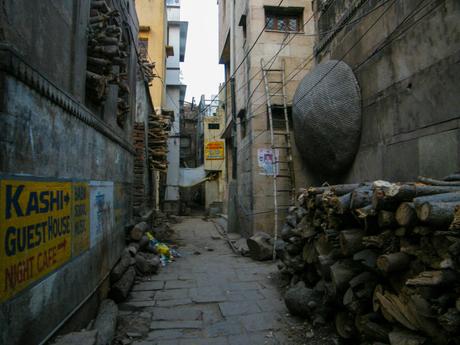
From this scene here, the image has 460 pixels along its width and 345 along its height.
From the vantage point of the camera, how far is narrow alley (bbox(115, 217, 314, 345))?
14.9ft

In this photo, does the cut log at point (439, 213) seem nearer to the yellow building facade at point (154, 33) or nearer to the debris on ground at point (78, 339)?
the debris on ground at point (78, 339)

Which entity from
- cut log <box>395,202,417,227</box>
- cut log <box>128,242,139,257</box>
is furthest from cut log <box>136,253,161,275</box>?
cut log <box>395,202,417,227</box>

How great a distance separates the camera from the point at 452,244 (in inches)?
101

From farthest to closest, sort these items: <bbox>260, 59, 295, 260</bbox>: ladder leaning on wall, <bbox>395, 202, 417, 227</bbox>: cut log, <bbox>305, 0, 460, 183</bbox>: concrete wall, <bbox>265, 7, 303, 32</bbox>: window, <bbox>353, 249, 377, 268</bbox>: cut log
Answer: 1. <bbox>265, 7, 303, 32</bbox>: window
2. <bbox>260, 59, 295, 260</bbox>: ladder leaning on wall
3. <bbox>305, 0, 460, 183</bbox>: concrete wall
4. <bbox>353, 249, 377, 268</bbox>: cut log
5. <bbox>395, 202, 417, 227</bbox>: cut log

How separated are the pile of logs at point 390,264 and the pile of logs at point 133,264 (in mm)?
2819

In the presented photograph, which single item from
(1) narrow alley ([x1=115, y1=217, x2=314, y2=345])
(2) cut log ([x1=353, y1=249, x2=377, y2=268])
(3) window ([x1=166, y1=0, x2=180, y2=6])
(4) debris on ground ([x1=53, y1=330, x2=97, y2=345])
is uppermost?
(3) window ([x1=166, y1=0, x2=180, y2=6])

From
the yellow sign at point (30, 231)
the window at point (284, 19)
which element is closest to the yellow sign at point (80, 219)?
the yellow sign at point (30, 231)

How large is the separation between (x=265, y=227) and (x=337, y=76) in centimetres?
503

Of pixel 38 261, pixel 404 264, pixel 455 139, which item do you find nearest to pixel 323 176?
pixel 455 139

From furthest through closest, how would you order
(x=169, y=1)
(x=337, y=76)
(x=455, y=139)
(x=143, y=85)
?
1. (x=169, y=1)
2. (x=143, y=85)
3. (x=337, y=76)
4. (x=455, y=139)

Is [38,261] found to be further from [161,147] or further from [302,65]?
[161,147]

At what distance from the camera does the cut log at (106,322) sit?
408 centimetres

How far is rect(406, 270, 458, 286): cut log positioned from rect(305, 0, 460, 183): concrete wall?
88.0 inches

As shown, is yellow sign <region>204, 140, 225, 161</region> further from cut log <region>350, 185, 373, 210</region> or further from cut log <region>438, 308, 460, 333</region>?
cut log <region>438, 308, 460, 333</region>
